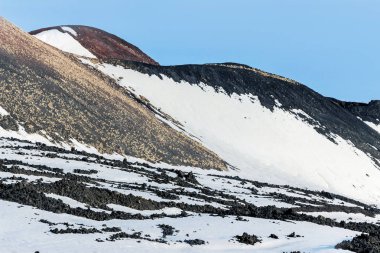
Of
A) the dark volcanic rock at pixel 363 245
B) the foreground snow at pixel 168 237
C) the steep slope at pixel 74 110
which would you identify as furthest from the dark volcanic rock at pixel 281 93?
the dark volcanic rock at pixel 363 245

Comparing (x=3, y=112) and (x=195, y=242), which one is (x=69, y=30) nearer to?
(x=3, y=112)

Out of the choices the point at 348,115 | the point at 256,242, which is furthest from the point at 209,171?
the point at 348,115

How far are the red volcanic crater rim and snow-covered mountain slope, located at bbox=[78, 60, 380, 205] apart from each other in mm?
37955

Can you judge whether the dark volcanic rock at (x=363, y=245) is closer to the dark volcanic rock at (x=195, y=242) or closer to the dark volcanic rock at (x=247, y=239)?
the dark volcanic rock at (x=247, y=239)

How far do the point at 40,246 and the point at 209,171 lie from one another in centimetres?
5058

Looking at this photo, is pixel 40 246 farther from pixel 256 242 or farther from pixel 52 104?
pixel 52 104

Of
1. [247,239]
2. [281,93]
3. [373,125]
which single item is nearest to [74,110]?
[247,239]

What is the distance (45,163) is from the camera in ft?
138

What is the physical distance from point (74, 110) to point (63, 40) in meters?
82.9

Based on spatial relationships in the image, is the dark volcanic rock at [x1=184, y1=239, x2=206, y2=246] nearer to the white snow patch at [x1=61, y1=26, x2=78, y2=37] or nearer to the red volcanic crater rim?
the red volcanic crater rim

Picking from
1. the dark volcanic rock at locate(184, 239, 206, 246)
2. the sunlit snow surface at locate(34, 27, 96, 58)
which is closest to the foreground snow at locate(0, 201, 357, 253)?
the dark volcanic rock at locate(184, 239, 206, 246)

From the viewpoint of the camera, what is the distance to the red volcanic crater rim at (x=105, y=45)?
15019 centimetres

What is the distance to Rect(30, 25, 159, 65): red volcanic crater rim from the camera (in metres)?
150

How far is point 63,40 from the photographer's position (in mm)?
148875
